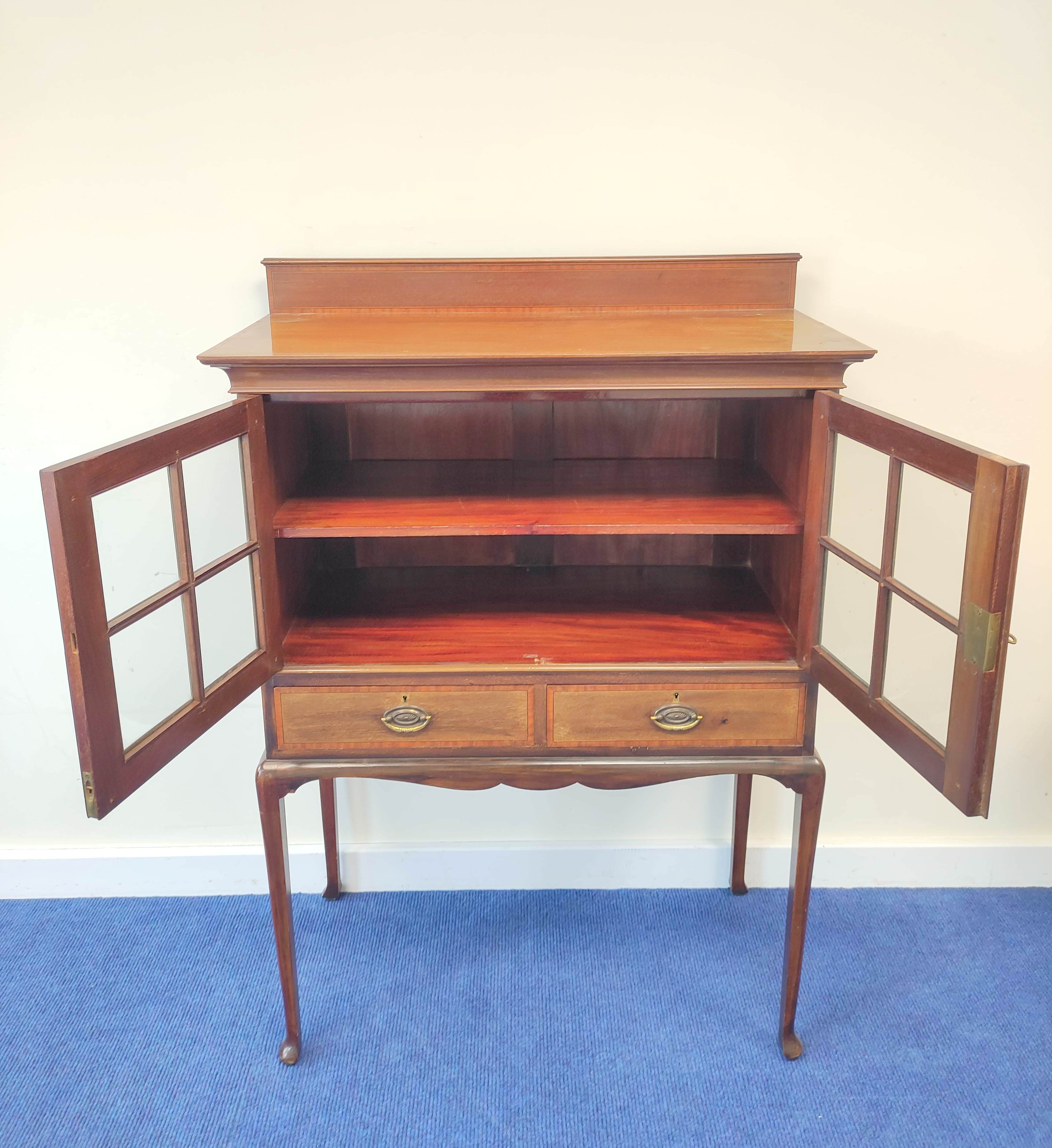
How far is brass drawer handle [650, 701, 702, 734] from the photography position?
1.35 metres

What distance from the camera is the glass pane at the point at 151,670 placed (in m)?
1.07

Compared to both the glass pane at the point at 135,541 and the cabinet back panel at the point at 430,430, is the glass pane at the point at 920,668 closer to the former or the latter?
the cabinet back panel at the point at 430,430

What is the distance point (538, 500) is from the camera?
4.55 ft

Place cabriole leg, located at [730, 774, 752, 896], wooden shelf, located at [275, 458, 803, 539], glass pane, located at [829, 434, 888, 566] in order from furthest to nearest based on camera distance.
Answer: cabriole leg, located at [730, 774, 752, 896] → wooden shelf, located at [275, 458, 803, 539] → glass pane, located at [829, 434, 888, 566]

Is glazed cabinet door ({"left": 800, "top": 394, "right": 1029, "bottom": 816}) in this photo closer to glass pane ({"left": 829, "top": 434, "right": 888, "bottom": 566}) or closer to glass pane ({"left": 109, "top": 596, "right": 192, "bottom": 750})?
glass pane ({"left": 829, "top": 434, "right": 888, "bottom": 566})

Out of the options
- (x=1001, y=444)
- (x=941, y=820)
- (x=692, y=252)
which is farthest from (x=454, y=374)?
(x=941, y=820)

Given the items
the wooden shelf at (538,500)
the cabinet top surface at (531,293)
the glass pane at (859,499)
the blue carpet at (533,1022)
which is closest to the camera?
the glass pane at (859,499)

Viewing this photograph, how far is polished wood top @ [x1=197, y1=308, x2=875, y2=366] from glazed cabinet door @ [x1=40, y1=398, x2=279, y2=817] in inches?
4.7

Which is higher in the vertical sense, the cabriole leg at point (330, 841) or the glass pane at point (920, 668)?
the glass pane at point (920, 668)

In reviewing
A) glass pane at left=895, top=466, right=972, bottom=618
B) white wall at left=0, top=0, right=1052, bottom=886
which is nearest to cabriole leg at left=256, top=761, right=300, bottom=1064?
white wall at left=0, top=0, right=1052, bottom=886

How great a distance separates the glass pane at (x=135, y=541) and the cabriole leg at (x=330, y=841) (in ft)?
2.52

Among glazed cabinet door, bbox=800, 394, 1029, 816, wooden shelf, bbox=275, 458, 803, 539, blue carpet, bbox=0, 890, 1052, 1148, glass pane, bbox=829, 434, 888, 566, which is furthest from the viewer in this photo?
blue carpet, bbox=0, 890, 1052, 1148

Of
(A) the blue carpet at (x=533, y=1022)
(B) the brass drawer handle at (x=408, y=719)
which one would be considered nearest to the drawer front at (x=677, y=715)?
(B) the brass drawer handle at (x=408, y=719)

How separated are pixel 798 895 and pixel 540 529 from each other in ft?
2.22
